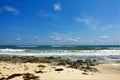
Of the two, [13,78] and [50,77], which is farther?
[50,77]

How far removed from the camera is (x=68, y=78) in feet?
23.9

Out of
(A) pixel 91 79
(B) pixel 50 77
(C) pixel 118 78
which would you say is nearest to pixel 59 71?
(B) pixel 50 77

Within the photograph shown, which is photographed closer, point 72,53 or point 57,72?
point 57,72

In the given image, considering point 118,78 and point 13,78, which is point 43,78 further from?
point 118,78

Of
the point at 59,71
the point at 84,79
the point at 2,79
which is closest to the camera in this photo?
the point at 2,79

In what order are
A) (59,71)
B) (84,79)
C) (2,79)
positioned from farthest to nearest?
(59,71) → (84,79) → (2,79)

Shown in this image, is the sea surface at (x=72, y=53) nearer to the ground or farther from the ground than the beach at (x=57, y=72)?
farther from the ground

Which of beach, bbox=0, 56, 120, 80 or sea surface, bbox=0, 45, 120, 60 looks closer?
beach, bbox=0, 56, 120, 80

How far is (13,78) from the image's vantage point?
6906mm

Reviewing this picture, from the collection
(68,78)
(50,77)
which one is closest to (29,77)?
(50,77)

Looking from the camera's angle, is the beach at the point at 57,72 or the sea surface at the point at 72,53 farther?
the sea surface at the point at 72,53

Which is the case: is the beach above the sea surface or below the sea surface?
below

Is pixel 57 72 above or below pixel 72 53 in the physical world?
below

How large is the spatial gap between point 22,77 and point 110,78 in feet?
11.2
